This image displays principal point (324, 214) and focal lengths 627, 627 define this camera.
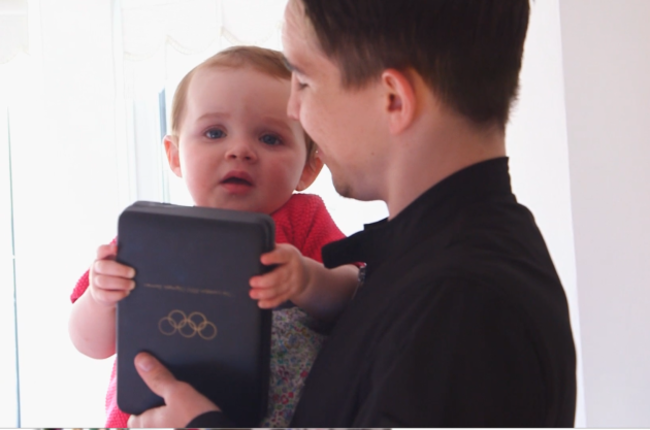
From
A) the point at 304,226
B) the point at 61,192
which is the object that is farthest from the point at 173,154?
the point at 61,192

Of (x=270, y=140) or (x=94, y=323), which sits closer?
(x=94, y=323)

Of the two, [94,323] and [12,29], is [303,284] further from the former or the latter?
[12,29]

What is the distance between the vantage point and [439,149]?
604 mm

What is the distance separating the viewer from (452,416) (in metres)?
0.45

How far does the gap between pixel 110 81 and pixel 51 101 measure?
0.79ft

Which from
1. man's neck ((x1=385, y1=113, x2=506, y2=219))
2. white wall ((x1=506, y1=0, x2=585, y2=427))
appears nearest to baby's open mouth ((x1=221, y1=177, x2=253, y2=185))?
man's neck ((x1=385, y1=113, x2=506, y2=219))


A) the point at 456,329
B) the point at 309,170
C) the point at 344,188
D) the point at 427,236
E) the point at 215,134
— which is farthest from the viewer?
the point at 309,170

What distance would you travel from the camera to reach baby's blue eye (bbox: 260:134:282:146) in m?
0.97

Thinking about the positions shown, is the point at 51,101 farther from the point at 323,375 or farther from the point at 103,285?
the point at 323,375

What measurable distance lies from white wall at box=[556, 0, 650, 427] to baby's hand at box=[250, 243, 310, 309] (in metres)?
1.51

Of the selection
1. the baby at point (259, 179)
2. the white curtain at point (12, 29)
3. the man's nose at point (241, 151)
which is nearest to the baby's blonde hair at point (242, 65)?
the baby at point (259, 179)

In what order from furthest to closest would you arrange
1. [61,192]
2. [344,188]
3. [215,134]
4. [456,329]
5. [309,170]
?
[61,192], [309,170], [215,134], [344,188], [456,329]

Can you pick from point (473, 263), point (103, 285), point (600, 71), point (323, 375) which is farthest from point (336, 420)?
point (600, 71)

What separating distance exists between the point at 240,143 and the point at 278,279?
1.15 ft
